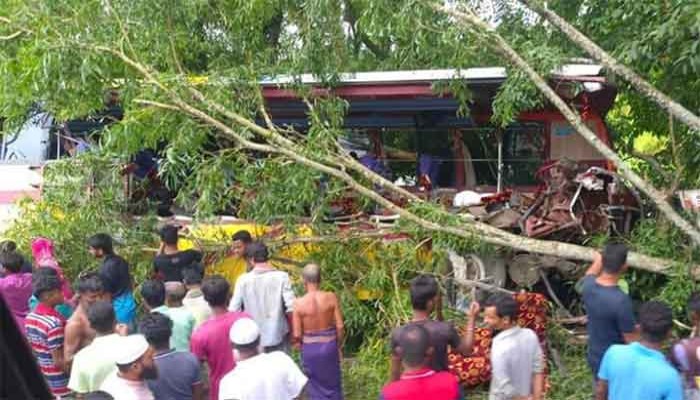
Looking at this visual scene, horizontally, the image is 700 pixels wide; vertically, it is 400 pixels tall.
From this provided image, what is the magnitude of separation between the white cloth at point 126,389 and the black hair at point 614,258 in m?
2.86

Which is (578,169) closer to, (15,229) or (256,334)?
(256,334)

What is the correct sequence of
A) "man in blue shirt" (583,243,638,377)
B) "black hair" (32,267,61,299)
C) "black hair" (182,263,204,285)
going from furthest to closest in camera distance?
"black hair" (182,263,204,285), "black hair" (32,267,61,299), "man in blue shirt" (583,243,638,377)

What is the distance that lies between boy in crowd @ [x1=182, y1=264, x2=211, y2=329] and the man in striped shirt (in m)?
0.93

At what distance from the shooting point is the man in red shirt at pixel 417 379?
398 centimetres

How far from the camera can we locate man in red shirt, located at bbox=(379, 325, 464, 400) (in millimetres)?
3977

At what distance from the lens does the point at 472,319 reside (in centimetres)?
523

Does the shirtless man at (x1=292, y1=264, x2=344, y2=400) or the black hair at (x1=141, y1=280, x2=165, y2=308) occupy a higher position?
the black hair at (x1=141, y1=280, x2=165, y2=308)

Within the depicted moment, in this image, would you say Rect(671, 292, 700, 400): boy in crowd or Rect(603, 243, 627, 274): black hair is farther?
Rect(603, 243, 627, 274): black hair

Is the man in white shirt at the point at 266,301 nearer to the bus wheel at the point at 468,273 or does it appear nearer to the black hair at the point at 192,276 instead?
the black hair at the point at 192,276

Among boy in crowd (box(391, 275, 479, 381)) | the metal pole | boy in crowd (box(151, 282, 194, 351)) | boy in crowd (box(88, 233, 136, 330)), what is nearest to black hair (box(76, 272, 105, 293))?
boy in crowd (box(151, 282, 194, 351))

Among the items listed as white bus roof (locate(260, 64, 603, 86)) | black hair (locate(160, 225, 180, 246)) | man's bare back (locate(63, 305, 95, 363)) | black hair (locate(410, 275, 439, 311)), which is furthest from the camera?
white bus roof (locate(260, 64, 603, 86))

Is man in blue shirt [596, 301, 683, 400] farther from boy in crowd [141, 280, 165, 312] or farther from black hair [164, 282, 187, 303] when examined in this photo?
Answer: boy in crowd [141, 280, 165, 312]

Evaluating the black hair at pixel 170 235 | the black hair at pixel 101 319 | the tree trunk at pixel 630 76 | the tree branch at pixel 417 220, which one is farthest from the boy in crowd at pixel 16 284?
the tree trunk at pixel 630 76

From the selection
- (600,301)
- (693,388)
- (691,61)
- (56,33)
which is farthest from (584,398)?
(56,33)
